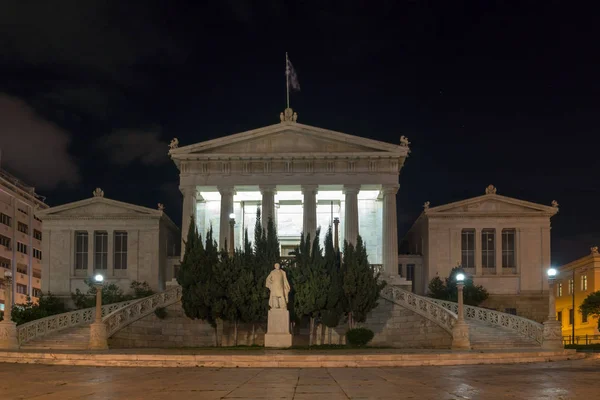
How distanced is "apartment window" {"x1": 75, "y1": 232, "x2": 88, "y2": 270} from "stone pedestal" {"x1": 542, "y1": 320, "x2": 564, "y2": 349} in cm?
4390

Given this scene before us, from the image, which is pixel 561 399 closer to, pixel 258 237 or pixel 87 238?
pixel 258 237

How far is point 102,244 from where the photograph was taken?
2633 inches

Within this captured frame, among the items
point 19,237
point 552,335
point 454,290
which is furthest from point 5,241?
point 552,335

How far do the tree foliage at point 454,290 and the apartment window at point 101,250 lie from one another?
28.4 metres

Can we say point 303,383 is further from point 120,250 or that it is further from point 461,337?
point 120,250

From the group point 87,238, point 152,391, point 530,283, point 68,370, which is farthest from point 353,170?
Result: point 152,391

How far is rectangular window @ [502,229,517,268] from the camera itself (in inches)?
2589

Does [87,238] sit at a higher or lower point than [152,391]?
higher

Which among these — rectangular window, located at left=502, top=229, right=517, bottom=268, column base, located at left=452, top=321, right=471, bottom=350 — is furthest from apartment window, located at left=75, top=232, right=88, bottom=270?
column base, located at left=452, top=321, right=471, bottom=350

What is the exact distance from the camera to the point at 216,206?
68.2 metres

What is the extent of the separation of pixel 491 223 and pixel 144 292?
98.6ft

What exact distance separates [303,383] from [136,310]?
2927cm

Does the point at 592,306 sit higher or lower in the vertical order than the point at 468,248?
lower

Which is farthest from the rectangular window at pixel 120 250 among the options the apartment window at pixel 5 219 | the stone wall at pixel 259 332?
the apartment window at pixel 5 219
